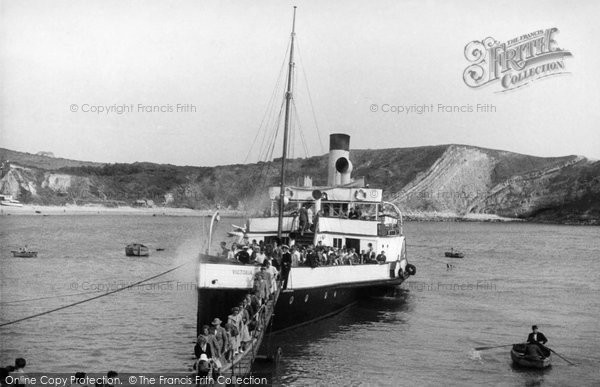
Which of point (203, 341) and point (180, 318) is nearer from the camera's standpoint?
point (203, 341)

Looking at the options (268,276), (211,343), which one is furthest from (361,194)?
(211,343)

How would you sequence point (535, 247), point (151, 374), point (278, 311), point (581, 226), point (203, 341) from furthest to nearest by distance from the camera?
point (581, 226) < point (535, 247) < point (278, 311) < point (151, 374) < point (203, 341)

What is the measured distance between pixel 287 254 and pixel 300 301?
2.86m

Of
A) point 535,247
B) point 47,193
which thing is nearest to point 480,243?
point 535,247

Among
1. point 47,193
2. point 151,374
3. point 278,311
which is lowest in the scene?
point 151,374

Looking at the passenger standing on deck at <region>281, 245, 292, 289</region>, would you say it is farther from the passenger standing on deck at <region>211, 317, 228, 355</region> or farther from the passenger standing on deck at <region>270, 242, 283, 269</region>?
the passenger standing on deck at <region>211, 317, 228, 355</region>

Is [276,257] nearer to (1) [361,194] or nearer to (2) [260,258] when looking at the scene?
(2) [260,258]

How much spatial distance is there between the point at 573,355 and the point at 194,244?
82.4 metres

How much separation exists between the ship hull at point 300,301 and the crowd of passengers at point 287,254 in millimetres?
1093

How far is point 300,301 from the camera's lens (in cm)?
2533

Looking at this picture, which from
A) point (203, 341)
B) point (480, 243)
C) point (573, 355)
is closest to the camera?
point (203, 341)

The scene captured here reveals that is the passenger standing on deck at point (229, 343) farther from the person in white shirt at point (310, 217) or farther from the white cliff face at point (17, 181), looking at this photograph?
the white cliff face at point (17, 181)

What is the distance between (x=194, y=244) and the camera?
104125mm

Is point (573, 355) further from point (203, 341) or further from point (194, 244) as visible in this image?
point (194, 244)
